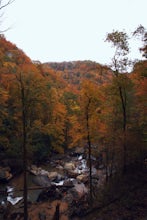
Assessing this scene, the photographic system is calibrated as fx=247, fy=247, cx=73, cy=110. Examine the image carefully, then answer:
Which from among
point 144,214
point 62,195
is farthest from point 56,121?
point 144,214

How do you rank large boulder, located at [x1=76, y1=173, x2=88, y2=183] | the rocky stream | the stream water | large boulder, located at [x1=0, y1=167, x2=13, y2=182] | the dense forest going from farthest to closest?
large boulder, located at [x1=76, y1=173, x2=88, y2=183] → large boulder, located at [x1=0, y1=167, x2=13, y2=182] → the stream water → the rocky stream → the dense forest

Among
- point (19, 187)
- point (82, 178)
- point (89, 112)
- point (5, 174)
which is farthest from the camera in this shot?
point (82, 178)

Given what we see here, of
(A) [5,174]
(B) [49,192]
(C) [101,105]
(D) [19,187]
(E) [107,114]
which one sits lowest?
Answer: (D) [19,187]

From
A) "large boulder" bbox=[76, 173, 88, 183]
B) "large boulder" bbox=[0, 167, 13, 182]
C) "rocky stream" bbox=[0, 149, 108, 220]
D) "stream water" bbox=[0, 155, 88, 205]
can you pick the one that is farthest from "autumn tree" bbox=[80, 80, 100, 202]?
"large boulder" bbox=[0, 167, 13, 182]

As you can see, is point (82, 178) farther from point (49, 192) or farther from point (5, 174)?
point (5, 174)

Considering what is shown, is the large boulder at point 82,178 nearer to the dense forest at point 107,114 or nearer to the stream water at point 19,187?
the stream water at point 19,187

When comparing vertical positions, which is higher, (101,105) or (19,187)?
(101,105)

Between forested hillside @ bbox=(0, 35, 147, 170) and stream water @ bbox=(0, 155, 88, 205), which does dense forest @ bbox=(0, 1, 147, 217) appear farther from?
stream water @ bbox=(0, 155, 88, 205)

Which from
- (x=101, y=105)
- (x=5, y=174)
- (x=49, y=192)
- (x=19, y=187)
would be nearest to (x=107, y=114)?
(x=101, y=105)

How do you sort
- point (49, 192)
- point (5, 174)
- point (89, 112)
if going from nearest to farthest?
1. point (89, 112)
2. point (49, 192)
3. point (5, 174)

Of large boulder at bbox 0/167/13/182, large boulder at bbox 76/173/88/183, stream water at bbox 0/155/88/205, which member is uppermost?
large boulder at bbox 0/167/13/182

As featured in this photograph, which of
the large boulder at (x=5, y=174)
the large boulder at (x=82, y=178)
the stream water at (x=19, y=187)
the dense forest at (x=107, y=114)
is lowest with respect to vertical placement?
the stream water at (x=19, y=187)

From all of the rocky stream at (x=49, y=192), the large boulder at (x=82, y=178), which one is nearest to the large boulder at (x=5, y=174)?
the rocky stream at (x=49, y=192)

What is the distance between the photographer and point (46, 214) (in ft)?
57.2
